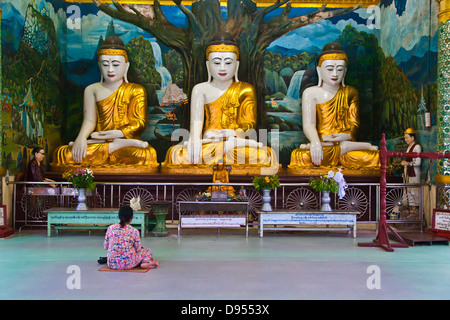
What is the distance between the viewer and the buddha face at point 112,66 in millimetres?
9797

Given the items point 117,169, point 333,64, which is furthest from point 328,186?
point 117,169

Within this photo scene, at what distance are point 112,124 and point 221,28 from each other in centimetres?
334

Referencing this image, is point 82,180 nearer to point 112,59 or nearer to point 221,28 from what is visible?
point 112,59

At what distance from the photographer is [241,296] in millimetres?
3693

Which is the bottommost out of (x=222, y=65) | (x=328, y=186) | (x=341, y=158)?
(x=328, y=186)

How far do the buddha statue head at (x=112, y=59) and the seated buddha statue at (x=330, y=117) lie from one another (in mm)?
4117

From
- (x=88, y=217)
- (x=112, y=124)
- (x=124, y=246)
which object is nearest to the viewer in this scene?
(x=124, y=246)

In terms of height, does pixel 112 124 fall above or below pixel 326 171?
above

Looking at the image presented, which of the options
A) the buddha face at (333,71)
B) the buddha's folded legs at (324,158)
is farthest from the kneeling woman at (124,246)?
the buddha face at (333,71)

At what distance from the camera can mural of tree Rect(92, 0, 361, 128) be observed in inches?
404

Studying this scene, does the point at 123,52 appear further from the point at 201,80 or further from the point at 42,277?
the point at 42,277

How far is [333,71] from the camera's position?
9.79m

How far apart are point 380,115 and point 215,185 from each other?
4939 millimetres

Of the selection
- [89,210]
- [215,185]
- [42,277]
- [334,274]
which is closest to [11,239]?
[89,210]
